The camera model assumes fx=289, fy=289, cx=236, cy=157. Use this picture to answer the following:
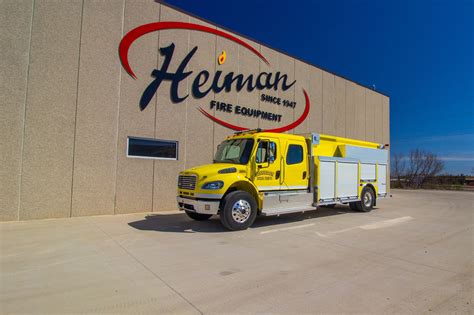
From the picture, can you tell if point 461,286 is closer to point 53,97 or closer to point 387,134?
point 53,97

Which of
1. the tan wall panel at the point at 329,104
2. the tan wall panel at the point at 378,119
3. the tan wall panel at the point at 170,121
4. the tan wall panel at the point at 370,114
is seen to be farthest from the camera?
the tan wall panel at the point at 378,119

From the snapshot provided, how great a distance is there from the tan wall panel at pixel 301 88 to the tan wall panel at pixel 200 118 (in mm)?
5697

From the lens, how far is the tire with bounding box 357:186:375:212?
11250mm

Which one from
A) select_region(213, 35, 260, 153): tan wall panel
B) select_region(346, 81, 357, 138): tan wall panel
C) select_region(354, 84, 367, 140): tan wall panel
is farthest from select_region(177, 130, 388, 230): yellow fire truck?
select_region(354, 84, 367, 140): tan wall panel

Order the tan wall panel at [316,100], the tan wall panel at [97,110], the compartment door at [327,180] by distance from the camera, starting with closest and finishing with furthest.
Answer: the tan wall panel at [97,110], the compartment door at [327,180], the tan wall panel at [316,100]

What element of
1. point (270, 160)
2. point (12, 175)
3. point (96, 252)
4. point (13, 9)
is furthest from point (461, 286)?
point (13, 9)

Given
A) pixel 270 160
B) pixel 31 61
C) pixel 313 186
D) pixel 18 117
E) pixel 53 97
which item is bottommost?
pixel 313 186

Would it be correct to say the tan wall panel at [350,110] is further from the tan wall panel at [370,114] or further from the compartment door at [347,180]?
the compartment door at [347,180]

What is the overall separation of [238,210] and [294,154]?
2.72m

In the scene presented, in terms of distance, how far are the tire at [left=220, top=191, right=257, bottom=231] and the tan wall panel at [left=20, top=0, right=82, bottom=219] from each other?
5311 mm

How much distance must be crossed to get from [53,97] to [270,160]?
272 inches

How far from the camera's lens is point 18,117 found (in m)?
8.35

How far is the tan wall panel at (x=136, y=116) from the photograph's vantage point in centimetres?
1020

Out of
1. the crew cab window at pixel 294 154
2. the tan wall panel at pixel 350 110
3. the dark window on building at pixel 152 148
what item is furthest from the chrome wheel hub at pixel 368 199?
the tan wall panel at pixel 350 110
